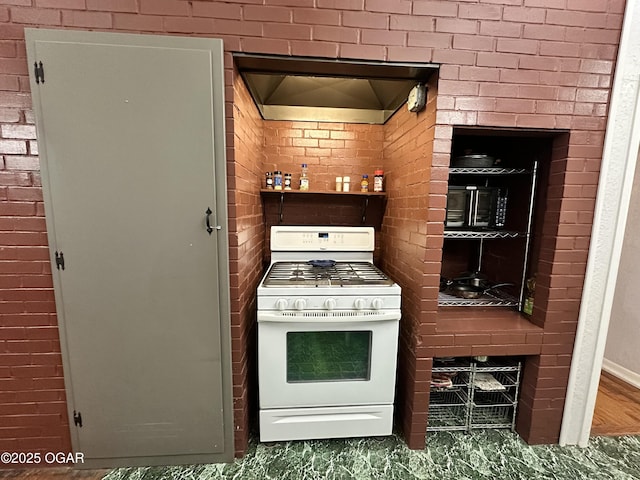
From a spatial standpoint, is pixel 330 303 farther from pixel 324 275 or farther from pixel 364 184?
pixel 364 184

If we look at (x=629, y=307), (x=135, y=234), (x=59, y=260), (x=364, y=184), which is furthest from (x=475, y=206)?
(x=59, y=260)

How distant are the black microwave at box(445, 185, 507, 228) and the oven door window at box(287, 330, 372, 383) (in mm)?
961

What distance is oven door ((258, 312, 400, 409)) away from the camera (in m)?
1.52

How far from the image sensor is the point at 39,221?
1296 millimetres

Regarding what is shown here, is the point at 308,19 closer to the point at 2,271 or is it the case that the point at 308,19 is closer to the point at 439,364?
the point at 2,271

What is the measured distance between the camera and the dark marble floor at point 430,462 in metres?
1.43

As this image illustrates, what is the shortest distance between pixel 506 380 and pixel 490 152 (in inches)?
64.0

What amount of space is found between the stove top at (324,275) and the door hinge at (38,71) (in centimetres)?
139

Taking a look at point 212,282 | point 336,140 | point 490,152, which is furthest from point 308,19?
point 490,152

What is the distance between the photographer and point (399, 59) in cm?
133

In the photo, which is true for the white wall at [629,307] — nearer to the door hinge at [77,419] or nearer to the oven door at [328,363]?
the oven door at [328,363]

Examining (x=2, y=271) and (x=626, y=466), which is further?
(x=626, y=466)

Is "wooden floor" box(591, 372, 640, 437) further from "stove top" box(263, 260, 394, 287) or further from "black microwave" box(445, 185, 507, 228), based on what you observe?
"stove top" box(263, 260, 394, 287)

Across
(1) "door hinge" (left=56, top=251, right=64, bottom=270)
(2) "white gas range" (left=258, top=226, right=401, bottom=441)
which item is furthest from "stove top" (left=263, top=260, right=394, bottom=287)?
(1) "door hinge" (left=56, top=251, right=64, bottom=270)
